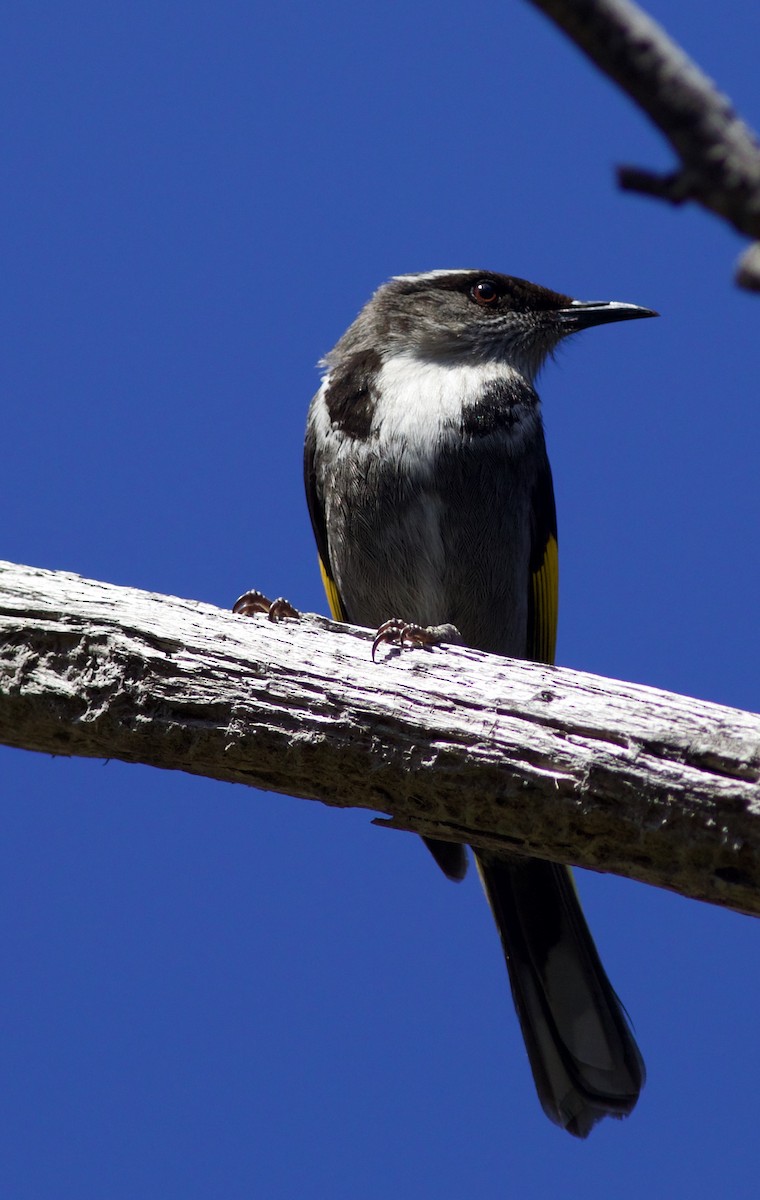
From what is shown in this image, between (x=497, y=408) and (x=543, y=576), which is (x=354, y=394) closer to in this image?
(x=497, y=408)

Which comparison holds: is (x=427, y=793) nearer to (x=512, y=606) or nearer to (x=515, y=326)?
(x=512, y=606)

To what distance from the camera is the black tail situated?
445 centimetres

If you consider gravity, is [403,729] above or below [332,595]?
below

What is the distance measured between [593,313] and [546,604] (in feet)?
5.10

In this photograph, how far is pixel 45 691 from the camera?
12.8 feet

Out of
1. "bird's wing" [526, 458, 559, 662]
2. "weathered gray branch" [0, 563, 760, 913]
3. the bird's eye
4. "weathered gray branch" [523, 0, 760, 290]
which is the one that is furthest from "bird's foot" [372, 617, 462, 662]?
"weathered gray branch" [523, 0, 760, 290]

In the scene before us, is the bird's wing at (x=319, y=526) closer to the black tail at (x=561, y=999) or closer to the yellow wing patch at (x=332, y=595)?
the yellow wing patch at (x=332, y=595)

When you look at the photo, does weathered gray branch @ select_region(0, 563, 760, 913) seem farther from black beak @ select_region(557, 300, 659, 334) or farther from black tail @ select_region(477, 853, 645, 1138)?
black beak @ select_region(557, 300, 659, 334)

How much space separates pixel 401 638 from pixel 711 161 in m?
2.98

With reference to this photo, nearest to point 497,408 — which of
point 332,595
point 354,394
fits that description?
point 354,394

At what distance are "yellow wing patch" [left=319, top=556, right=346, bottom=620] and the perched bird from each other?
0.05ft

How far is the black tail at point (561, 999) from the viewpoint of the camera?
445 centimetres

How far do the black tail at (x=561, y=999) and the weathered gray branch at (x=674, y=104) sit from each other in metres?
3.92

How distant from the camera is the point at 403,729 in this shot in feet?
12.3
